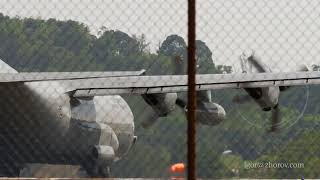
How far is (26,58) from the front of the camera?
33.9 metres

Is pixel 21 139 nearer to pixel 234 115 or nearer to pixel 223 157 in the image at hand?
pixel 234 115

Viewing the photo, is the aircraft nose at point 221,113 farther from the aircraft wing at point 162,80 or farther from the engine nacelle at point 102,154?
the aircraft wing at point 162,80

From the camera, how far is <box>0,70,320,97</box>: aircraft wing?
60.8 feet

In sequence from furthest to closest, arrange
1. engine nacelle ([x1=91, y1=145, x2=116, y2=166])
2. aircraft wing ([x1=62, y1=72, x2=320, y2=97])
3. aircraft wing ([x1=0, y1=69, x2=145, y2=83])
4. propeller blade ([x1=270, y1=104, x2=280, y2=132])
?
engine nacelle ([x1=91, y1=145, x2=116, y2=166]) < propeller blade ([x1=270, y1=104, x2=280, y2=132]) < aircraft wing ([x1=62, y1=72, x2=320, y2=97]) < aircraft wing ([x1=0, y1=69, x2=145, y2=83])

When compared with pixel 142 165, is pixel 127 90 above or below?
above

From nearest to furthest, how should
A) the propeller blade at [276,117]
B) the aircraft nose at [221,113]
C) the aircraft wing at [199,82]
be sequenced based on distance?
the aircraft wing at [199,82] → the propeller blade at [276,117] → the aircraft nose at [221,113]

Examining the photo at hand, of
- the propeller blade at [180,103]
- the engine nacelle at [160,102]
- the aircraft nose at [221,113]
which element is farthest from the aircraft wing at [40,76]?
the aircraft nose at [221,113]

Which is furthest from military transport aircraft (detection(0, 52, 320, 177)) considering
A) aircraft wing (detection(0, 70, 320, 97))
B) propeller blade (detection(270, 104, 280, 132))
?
propeller blade (detection(270, 104, 280, 132))

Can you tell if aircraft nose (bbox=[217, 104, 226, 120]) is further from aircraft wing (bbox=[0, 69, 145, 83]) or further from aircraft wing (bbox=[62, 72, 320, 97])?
aircraft wing (bbox=[0, 69, 145, 83])

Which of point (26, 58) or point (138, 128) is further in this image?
point (26, 58)

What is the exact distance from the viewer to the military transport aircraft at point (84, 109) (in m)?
19.3

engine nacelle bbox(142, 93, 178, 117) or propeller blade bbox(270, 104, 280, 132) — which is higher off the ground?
engine nacelle bbox(142, 93, 178, 117)

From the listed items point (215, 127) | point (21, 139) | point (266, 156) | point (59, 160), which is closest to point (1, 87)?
point (21, 139)

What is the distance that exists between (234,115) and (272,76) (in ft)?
29.7
